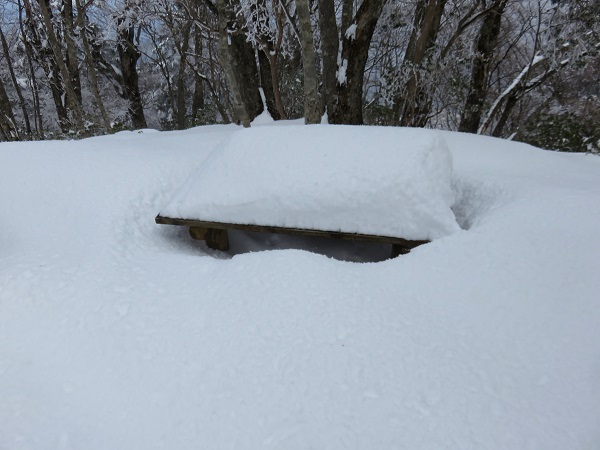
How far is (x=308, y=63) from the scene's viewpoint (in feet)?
14.2

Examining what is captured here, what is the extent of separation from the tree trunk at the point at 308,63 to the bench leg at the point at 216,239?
254 cm

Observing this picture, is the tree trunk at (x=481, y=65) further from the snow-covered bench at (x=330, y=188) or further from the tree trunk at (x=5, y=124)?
the tree trunk at (x=5, y=124)

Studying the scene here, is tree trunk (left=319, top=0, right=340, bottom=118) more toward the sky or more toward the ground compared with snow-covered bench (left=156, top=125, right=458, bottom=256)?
more toward the sky

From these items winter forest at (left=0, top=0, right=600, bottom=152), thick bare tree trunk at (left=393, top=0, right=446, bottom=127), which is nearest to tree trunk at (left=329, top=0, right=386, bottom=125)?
winter forest at (left=0, top=0, right=600, bottom=152)

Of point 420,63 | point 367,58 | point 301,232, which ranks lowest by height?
point 301,232

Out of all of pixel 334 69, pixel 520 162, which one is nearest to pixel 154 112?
pixel 334 69

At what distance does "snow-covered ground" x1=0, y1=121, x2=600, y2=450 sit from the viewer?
1.26 metres

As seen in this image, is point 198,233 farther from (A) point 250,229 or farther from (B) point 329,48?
(B) point 329,48

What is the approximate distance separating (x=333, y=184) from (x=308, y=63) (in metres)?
2.67

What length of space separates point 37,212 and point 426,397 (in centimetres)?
295

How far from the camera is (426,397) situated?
132cm

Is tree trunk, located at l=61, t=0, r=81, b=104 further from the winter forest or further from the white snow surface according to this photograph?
the white snow surface

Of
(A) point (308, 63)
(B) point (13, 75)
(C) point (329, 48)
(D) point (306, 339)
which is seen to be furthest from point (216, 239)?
(B) point (13, 75)

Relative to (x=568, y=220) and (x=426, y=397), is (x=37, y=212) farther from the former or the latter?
(x=568, y=220)
